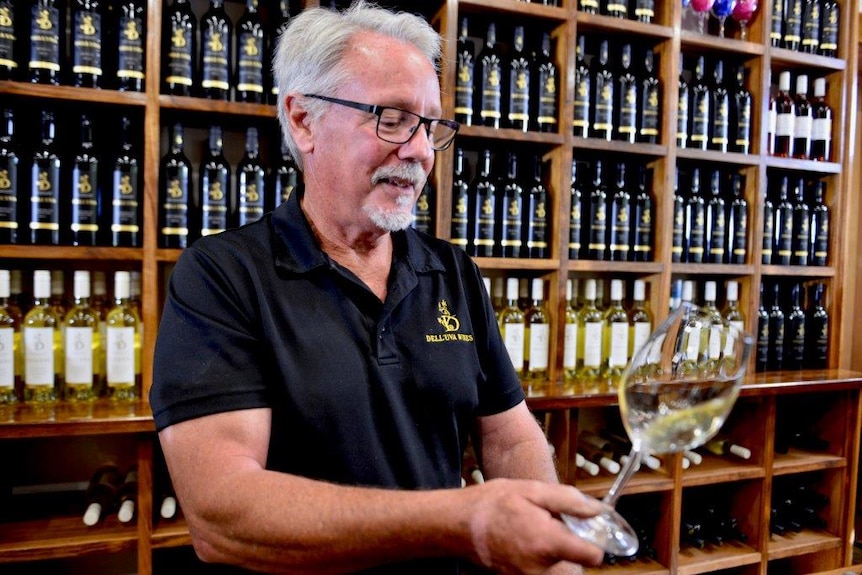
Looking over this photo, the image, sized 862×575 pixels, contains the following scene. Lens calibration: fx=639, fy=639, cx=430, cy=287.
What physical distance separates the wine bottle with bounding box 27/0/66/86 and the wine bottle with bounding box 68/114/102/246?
14 cm

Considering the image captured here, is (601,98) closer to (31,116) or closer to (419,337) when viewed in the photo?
(419,337)

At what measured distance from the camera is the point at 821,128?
253 cm

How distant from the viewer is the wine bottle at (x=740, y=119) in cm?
237

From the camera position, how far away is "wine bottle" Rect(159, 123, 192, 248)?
1.69 metres

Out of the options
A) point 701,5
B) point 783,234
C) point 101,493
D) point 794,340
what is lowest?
point 101,493

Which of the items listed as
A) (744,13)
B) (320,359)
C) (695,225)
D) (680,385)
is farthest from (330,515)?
(744,13)

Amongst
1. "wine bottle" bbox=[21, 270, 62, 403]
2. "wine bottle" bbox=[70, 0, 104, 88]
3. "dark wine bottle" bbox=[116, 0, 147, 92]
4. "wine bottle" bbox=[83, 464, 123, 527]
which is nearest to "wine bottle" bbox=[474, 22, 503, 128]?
"dark wine bottle" bbox=[116, 0, 147, 92]

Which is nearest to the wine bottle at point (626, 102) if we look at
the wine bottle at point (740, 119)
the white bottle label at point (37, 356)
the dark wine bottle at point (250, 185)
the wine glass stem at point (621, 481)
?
the wine bottle at point (740, 119)

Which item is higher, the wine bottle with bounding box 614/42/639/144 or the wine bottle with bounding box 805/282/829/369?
the wine bottle with bounding box 614/42/639/144

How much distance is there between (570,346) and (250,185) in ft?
3.72

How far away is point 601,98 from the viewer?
84.5 inches

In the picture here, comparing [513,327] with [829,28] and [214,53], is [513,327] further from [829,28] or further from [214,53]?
[829,28]

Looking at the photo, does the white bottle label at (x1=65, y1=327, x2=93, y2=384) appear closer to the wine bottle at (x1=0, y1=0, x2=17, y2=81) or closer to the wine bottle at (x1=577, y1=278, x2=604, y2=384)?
the wine bottle at (x1=0, y1=0, x2=17, y2=81)

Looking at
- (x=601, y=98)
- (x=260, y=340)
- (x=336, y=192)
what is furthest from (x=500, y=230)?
(x=260, y=340)
